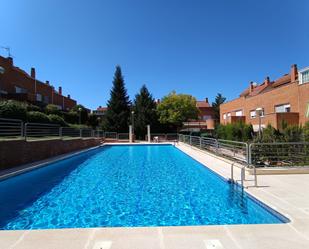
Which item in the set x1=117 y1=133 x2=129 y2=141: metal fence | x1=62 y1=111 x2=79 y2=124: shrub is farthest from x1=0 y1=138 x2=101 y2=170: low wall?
x1=62 y1=111 x2=79 y2=124: shrub

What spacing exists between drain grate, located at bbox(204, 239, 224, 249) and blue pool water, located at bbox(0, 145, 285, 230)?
5.13ft

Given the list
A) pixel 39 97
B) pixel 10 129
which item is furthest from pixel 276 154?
pixel 39 97

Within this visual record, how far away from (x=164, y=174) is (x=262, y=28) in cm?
1240

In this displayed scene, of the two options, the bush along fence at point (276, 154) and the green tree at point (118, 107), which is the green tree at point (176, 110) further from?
the bush along fence at point (276, 154)

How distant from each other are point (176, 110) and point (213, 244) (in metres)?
36.1

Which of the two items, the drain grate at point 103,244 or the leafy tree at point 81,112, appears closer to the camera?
the drain grate at point 103,244

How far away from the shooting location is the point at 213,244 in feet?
12.0

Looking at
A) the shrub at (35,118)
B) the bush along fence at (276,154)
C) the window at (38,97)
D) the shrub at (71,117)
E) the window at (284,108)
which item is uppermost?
the window at (38,97)

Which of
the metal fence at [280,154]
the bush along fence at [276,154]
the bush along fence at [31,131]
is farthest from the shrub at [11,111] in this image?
the metal fence at [280,154]

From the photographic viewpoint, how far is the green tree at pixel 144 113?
128ft

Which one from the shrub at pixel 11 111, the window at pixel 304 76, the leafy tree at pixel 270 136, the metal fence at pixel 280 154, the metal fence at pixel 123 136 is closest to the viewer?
the metal fence at pixel 280 154

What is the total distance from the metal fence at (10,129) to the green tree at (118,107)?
27.9 metres

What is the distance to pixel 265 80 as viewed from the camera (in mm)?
37812

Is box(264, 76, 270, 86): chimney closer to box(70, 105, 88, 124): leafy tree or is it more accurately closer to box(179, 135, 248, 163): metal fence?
box(179, 135, 248, 163): metal fence
